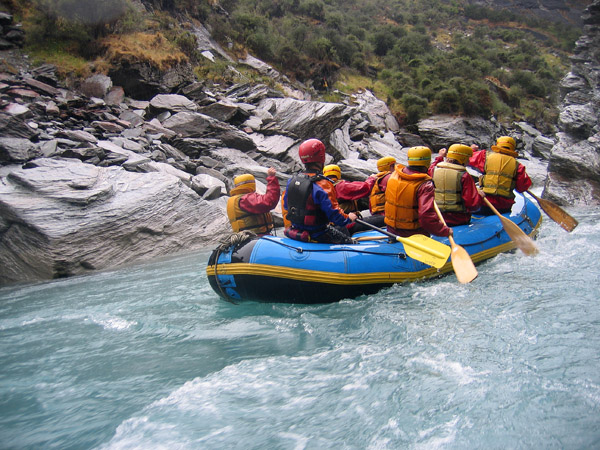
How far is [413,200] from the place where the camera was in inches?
176

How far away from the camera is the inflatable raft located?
415cm

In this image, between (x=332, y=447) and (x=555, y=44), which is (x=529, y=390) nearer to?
(x=332, y=447)

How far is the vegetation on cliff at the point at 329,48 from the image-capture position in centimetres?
1465

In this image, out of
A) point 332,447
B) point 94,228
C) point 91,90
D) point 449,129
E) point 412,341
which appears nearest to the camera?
point 332,447

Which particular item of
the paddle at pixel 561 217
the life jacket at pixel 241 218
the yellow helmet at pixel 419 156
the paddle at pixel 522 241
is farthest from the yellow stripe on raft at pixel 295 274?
the paddle at pixel 561 217

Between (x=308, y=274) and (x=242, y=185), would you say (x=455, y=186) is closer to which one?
(x=308, y=274)

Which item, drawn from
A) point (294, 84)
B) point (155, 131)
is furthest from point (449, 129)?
point (155, 131)

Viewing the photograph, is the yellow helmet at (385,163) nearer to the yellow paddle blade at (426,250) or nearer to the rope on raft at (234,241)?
the yellow paddle blade at (426,250)

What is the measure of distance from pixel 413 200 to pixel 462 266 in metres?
0.91

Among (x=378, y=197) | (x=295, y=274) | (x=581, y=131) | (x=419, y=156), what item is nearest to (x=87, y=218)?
(x=295, y=274)

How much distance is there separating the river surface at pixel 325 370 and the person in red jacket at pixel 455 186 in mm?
914

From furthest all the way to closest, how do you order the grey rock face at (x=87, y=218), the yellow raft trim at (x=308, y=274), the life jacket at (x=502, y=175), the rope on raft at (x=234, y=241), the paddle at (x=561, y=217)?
the grey rock face at (x=87, y=218) < the paddle at (x=561, y=217) < the life jacket at (x=502, y=175) < the rope on raft at (x=234, y=241) < the yellow raft trim at (x=308, y=274)

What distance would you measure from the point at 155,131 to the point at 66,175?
14.2ft

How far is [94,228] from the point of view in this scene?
709 centimetres
